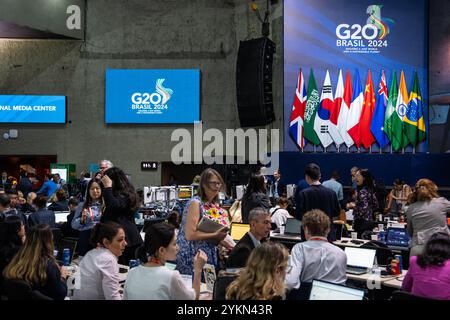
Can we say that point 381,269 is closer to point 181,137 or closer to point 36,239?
point 36,239

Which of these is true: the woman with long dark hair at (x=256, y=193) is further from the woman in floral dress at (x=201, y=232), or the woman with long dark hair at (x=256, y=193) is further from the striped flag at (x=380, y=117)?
the striped flag at (x=380, y=117)

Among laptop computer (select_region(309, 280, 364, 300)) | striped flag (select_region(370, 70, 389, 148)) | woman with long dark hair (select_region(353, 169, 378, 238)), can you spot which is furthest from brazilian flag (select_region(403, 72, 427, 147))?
laptop computer (select_region(309, 280, 364, 300))

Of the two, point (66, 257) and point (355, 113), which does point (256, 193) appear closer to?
point (66, 257)

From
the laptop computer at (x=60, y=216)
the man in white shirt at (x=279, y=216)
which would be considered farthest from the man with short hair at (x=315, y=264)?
the laptop computer at (x=60, y=216)

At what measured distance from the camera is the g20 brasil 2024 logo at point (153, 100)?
1501 cm

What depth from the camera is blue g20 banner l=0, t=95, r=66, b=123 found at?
1519 centimetres

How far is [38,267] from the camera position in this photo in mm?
3316

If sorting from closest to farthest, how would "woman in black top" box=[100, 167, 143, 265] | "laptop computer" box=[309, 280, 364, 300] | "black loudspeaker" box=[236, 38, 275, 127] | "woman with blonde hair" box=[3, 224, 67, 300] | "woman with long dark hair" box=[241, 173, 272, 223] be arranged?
"laptop computer" box=[309, 280, 364, 300] → "woman with blonde hair" box=[3, 224, 67, 300] → "woman in black top" box=[100, 167, 143, 265] → "woman with long dark hair" box=[241, 173, 272, 223] → "black loudspeaker" box=[236, 38, 275, 127]

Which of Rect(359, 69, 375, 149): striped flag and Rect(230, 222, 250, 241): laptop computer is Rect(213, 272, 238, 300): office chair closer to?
Rect(230, 222, 250, 241): laptop computer

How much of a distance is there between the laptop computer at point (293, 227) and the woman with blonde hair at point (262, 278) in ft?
15.4

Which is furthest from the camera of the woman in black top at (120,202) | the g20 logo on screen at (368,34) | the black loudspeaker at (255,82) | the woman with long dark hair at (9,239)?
the g20 logo on screen at (368,34)

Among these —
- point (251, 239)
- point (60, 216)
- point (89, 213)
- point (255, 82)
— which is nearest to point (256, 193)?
point (89, 213)

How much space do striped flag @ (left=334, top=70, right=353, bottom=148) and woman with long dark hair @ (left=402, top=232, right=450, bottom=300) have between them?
10933 mm

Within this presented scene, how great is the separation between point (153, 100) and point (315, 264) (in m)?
12.0
